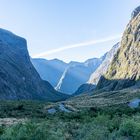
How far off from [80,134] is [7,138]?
1170cm

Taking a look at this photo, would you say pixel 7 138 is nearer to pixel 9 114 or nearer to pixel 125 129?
pixel 125 129

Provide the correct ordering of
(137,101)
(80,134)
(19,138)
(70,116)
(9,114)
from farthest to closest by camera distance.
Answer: (137,101) < (9,114) < (70,116) < (80,134) < (19,138)

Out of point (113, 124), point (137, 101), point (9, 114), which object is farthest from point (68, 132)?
A: point (137, 101)

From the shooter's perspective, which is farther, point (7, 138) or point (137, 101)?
point (137, 101)

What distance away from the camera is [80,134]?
2078 inches

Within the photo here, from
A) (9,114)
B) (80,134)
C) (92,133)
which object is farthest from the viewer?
(9,114)

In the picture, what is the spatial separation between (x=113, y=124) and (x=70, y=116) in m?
36.0

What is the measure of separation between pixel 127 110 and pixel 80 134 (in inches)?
2331

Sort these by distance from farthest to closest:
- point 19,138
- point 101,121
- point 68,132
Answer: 1. point 101,121
2. point 68,132
3. point 19,138

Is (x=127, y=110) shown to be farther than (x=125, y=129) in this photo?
Yes

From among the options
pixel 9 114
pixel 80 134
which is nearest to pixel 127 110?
pixel 9 114

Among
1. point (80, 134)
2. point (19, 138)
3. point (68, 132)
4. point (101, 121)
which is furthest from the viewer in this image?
point (101, 121)

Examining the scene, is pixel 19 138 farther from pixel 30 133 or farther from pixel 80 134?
pixel 80 134

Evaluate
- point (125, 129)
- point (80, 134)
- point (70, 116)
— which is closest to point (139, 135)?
point (125, 129)
